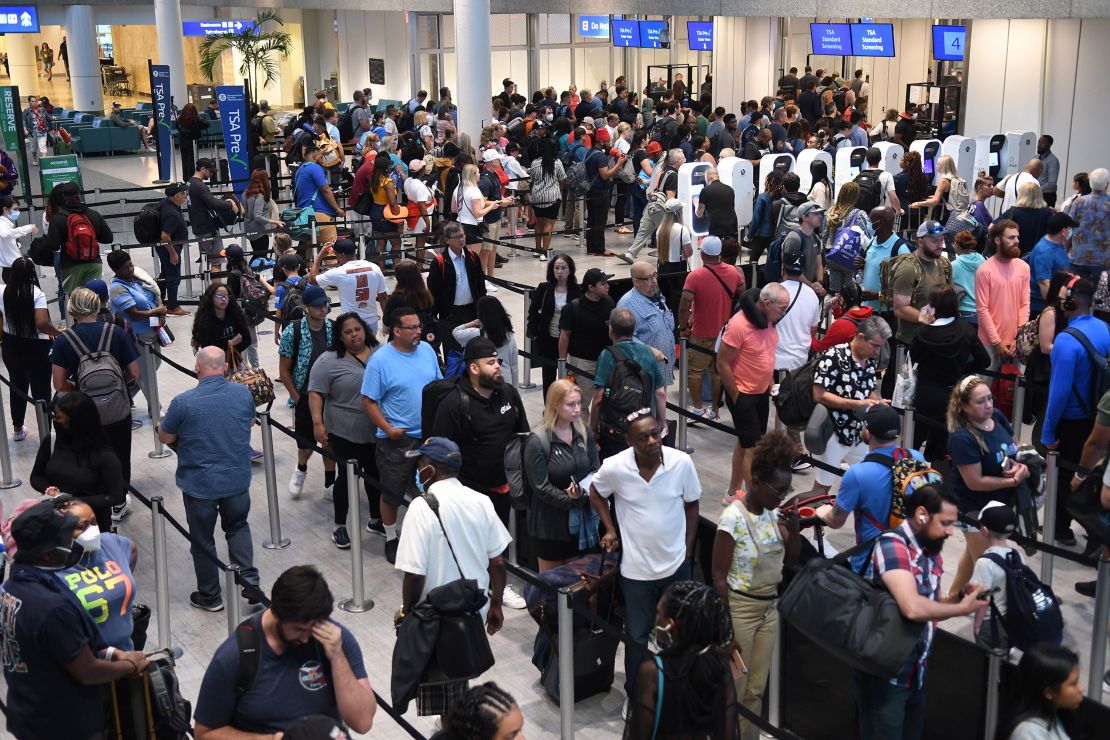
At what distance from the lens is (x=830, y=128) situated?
20.2 metres

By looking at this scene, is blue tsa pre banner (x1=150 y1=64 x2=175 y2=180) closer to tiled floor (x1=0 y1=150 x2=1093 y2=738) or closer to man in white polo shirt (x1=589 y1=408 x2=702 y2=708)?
tiled floor (x1=0 y1=150 x2=1093 y2=738)

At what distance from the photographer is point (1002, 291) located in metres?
9.37

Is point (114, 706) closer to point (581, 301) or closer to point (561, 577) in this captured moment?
point (561, 577)

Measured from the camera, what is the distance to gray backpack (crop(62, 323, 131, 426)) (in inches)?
318

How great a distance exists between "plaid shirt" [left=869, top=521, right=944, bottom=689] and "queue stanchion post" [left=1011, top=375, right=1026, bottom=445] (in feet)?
14.8

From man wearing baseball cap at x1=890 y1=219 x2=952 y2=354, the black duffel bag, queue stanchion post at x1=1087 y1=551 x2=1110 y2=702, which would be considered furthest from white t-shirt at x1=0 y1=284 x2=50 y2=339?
queue stanchion post at x1=1087 y1=551 x2=1110 y2=702

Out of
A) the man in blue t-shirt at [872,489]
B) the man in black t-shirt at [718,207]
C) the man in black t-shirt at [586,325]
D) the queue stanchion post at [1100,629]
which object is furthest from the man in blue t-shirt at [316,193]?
the queue stanchion post at [1100,629]

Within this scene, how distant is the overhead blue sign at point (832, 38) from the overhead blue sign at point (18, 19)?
69.0ft

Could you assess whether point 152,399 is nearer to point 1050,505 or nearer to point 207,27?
point 1050,505

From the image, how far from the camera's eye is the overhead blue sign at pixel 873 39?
2461 cm

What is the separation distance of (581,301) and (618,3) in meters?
22.2

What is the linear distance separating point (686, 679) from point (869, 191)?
9.84m

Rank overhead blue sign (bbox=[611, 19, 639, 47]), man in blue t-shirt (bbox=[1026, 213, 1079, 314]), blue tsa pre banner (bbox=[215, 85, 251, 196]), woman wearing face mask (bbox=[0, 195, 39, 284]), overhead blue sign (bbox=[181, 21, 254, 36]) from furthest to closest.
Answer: overhead blue sign (bbox=[181, 21, 254, 36]) < overhead blue sign (bbox=[611, 19, 639, 47]) < blue tsa pre banner (bbox=[215, 85, 251, 196]) < woman wearing face mask (bbox=[0, 195, 39, 284]) < man in blue t-shirt (bbox=[1026, 213, 1079, 314])

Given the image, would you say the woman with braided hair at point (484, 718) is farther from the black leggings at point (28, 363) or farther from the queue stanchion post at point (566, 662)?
the black leggings at point (28, 363)
